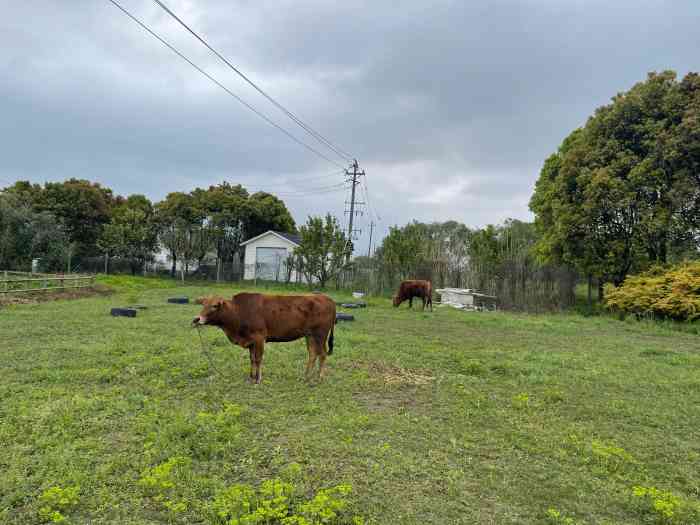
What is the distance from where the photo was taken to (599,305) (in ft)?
65.2

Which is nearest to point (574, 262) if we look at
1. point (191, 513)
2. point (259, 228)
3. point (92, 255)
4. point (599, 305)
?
point (599, 305)

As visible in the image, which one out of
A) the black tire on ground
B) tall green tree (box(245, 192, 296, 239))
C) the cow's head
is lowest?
the black tire on ground

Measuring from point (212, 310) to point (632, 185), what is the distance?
57.8 feet

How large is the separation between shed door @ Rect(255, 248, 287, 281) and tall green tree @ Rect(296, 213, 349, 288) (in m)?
6.57

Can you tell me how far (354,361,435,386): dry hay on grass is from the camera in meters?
6.60

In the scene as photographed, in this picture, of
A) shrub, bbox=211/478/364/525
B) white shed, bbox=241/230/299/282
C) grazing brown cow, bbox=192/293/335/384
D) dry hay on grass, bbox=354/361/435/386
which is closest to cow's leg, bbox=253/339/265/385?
grazing brown cow, bbox=192/293/335/384

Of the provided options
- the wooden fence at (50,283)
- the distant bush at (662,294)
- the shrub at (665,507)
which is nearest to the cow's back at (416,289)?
the distant bush at (662,294)

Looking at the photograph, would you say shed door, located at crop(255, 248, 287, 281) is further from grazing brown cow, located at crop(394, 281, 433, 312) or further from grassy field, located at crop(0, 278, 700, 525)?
grassy field, located at crop(0, 278, 700, 525)

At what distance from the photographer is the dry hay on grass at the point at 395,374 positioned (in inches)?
260

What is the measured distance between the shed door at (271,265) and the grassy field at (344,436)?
23799 mm

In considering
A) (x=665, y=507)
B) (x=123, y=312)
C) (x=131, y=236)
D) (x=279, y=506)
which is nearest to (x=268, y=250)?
(x=131, y=236)

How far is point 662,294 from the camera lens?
1560 centimetres

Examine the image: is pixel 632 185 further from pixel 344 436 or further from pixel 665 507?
pixel 344 436

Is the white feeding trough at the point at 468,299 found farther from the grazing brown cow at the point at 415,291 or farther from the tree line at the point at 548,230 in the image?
the grazing brown cow at the point at 415,291
